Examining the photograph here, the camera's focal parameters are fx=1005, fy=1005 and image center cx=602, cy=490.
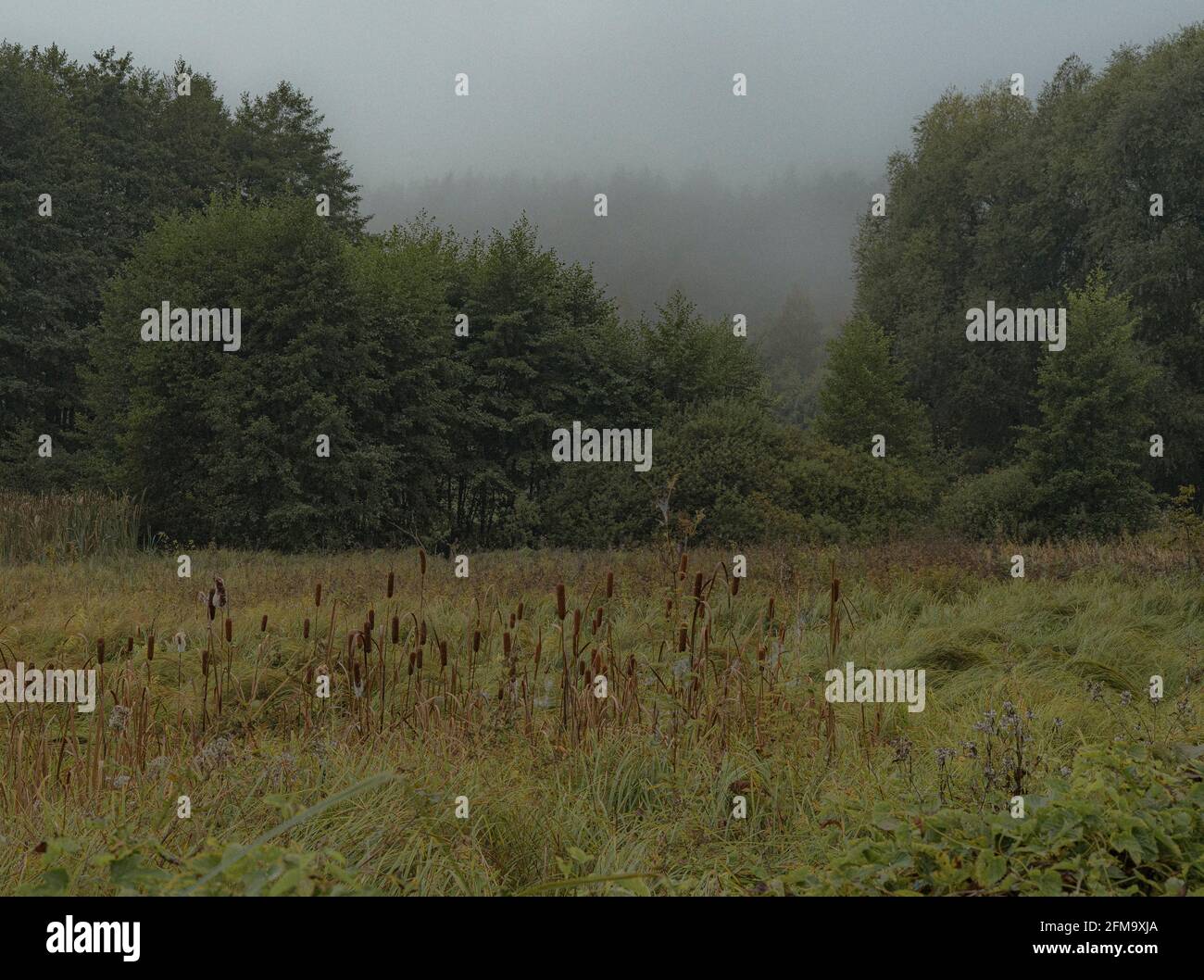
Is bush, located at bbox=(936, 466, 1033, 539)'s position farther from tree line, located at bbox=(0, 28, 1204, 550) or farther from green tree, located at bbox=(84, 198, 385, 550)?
green tree, located at bbox=(84, 198, 385, 550)

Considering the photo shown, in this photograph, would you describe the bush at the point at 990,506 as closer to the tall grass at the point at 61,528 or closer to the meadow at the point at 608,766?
the meadow at the point at 608,766

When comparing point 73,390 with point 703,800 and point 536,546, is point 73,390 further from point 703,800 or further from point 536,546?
point 703,800

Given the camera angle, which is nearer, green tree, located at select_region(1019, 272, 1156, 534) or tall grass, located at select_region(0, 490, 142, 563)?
tall grass, located at select_region(0, 490, 142, 563)

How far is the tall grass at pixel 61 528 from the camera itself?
1220 centimetres

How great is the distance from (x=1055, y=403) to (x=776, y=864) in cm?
1950

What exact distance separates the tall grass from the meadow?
529 cm

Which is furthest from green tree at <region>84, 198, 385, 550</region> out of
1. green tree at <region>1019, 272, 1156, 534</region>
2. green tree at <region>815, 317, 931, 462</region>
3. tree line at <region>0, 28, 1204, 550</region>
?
green tree at <region>1019, 272, 1156, 534</region>

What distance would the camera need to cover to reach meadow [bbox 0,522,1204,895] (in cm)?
268

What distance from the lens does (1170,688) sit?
20.3ft

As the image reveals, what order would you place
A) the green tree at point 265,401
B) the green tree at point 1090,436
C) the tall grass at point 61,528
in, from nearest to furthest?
1. the tall grass at point 61,528
2. the green tree at point 265,401
3. the green tree at point 1090,436

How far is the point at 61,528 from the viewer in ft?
41.5

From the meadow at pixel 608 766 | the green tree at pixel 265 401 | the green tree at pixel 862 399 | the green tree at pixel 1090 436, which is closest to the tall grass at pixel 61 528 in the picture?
the green tree at pixel 265 401

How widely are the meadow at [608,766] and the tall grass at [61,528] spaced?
17.3 feet
